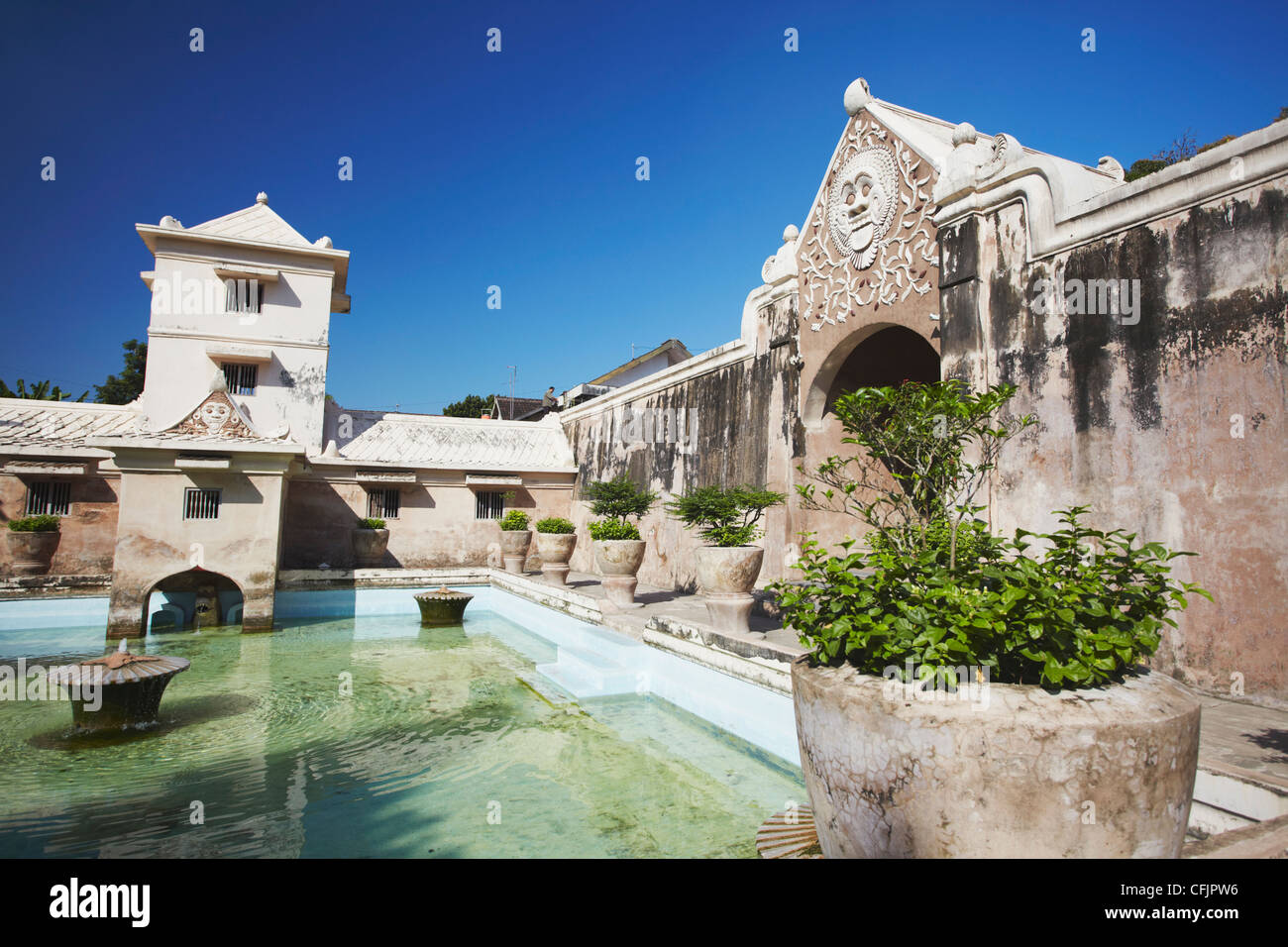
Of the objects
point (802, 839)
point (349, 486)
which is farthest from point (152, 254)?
point (802, 839)

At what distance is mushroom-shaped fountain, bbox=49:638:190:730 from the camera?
15.5ft

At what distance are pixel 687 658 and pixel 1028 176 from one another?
4.86 metres

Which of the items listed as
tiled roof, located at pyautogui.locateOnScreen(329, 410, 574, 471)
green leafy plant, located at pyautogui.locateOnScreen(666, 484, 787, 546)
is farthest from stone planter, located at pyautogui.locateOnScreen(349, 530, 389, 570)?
green leafy plant, located at pyautogui.locateOnScreen(666, 484, 787, 546)

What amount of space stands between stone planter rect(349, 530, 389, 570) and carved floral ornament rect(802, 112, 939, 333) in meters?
9.29

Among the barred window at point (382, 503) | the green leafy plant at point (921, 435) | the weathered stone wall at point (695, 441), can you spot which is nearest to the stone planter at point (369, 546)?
the barred window at point (382, 503)

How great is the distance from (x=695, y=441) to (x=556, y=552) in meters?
2.78

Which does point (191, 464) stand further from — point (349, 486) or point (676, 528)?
point (676, 528)

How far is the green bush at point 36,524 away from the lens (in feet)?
36.8

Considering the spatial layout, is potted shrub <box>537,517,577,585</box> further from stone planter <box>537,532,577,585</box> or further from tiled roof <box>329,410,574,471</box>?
tiled roof <box>329,410,574,471</box>

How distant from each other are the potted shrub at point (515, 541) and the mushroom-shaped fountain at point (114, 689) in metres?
7.71

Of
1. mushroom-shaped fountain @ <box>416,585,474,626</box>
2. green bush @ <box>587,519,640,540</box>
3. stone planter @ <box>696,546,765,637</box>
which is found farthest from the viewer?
mushroom-shaped fountain @ <box>416,585,474,626</box>

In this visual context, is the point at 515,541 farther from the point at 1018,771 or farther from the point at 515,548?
the point at 1018,771

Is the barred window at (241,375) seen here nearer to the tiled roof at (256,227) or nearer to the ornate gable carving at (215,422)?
the tiled roof at (256,227)

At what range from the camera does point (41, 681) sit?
609 cm
